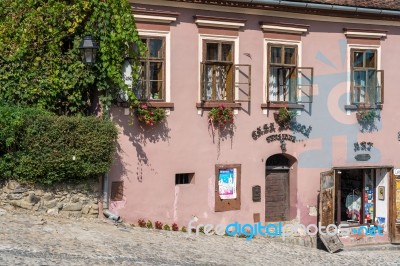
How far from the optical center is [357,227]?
20922 millimetres

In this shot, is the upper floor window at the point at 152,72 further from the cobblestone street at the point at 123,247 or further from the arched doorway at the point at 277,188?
the arched doorway at the point at 277,188

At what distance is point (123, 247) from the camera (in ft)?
45.4

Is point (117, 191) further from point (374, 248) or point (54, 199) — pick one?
point (374, 248)

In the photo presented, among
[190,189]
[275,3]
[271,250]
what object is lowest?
[271,250]

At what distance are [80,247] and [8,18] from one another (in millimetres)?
5495

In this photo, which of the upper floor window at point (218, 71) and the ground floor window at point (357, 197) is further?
the ground floor window at point (357, 197)

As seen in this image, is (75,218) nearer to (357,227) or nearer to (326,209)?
(326,209)

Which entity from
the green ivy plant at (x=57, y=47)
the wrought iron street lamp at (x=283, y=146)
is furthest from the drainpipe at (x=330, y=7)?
the green ivy plant at (x=57, y=47)

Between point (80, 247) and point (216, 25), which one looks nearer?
point (80, 247)

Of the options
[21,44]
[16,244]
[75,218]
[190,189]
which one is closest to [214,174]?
[190,189]

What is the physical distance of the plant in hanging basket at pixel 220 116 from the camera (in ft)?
58.3

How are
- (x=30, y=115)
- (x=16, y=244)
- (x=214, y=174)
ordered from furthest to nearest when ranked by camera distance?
(x=214, y=174) → (x=30, y=115) → (x=16, y=244)

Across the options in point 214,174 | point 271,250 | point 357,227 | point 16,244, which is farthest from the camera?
point 357,227

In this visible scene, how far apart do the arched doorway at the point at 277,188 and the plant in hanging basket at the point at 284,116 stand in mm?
924
